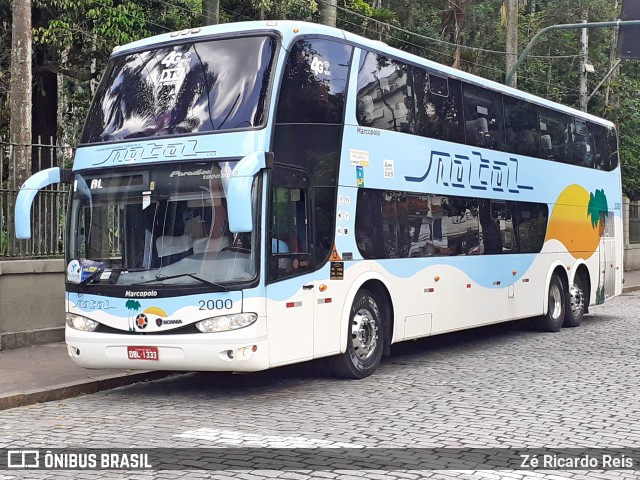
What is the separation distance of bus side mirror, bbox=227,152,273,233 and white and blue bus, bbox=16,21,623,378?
0.05ft

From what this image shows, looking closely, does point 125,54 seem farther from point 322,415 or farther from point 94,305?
point 322,415

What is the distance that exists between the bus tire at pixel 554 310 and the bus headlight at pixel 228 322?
335 inches

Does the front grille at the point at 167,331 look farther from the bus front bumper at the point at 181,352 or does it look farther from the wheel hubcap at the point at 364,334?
the wheel hubcap at the point at 364,334

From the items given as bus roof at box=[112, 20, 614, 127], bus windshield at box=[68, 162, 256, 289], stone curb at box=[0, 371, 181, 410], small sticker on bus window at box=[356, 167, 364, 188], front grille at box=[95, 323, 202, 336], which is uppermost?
bus roof at box=[112, 20, 614, 127]

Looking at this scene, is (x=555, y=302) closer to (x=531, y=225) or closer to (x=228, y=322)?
(x=531, y=225)

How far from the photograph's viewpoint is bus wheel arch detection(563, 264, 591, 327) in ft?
55.9

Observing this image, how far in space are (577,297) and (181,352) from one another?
10.5 metres

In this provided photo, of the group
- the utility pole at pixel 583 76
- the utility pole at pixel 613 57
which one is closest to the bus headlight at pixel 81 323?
the utility pole at pixel 583 76

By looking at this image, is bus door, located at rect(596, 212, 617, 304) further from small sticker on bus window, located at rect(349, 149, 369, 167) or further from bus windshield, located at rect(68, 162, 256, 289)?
Answer: bus windshield, located at rect(68, 162, 256, 289)

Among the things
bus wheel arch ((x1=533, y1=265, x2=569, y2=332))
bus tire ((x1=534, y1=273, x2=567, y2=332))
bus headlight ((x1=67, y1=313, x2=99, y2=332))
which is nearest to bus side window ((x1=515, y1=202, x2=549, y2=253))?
bus wheel arch ((x1=533, y1=265, x2=569, y2=332))

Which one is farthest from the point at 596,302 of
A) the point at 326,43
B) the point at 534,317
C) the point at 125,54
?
the point at 125,54

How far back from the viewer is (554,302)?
16.6 meters

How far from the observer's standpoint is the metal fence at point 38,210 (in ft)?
42.8

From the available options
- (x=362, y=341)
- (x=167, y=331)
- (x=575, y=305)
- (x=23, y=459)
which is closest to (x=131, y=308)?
(x=167, y=331)
